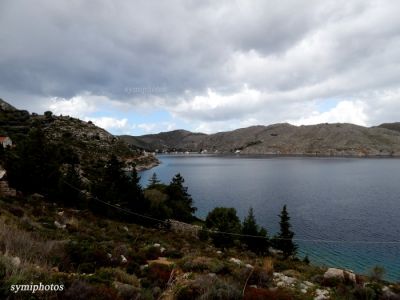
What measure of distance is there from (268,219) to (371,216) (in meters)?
16.3

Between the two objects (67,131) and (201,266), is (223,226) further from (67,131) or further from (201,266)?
(67,131)

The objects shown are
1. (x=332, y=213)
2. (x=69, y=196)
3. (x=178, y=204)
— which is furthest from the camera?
(x=332, y=213)

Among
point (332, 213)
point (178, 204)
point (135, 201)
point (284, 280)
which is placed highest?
point (284, 280)

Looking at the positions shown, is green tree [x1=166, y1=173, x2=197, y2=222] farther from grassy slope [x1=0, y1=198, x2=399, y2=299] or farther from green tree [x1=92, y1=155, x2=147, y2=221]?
grassy slope [x1=0, y1=198, x2=399, y2=299]

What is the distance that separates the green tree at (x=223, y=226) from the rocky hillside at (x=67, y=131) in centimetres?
5454

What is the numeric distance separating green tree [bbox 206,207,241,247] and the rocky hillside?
179ft

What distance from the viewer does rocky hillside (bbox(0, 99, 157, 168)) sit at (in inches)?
3460

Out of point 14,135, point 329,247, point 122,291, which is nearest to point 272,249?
point 329,247

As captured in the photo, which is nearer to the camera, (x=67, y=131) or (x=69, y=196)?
(x=69, y=196)

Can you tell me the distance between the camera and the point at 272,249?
3112cm

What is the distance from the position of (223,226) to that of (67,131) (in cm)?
9355

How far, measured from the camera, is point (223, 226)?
1228 inches

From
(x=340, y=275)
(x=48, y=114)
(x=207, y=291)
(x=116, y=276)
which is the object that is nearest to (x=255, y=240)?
(x=340, y=275)

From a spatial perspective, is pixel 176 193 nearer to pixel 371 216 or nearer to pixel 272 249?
pixel 272 249
